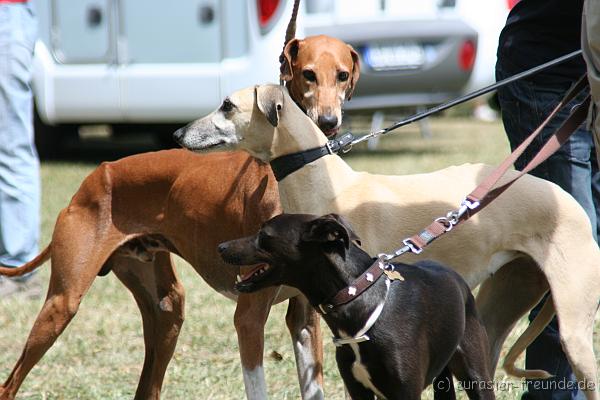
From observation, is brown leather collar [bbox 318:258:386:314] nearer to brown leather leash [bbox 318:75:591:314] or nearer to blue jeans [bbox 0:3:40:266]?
brown leather leash [bbox 318:75:591:314]

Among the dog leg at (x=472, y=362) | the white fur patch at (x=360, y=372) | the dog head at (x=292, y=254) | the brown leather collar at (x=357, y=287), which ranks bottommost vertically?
the dog leg at (x=472, y=362)

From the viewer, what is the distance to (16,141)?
21.9 feet

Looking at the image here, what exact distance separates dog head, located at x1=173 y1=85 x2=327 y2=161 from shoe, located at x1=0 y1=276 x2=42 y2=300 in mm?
2842

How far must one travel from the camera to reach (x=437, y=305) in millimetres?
3646

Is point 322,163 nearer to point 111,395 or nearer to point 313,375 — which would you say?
point 313,375

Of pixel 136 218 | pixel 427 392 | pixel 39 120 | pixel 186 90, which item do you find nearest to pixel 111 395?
pixel 136 218

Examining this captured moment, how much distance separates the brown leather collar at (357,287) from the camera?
11.3ft

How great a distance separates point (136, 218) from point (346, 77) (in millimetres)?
1099

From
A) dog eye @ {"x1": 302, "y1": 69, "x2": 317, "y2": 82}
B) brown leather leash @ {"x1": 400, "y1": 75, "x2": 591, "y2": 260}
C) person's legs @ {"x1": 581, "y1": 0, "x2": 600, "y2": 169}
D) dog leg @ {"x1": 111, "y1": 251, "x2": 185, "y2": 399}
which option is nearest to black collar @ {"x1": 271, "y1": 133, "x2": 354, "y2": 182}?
brown leather leash @ {"x1": 400, "y1": 75, "x2": 591, "y2": 260}

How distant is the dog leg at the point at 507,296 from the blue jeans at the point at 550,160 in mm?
144

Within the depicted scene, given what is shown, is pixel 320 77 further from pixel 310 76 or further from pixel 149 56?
pixel 149 56

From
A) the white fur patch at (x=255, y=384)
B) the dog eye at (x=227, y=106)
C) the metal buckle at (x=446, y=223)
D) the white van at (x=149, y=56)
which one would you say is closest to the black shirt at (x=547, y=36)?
the metal buckle at (x=446, y=223)

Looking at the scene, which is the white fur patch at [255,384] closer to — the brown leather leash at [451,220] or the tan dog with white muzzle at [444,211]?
the tan dog with white muzzle at [444,211]

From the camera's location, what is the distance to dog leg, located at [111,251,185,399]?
4.89 metres
